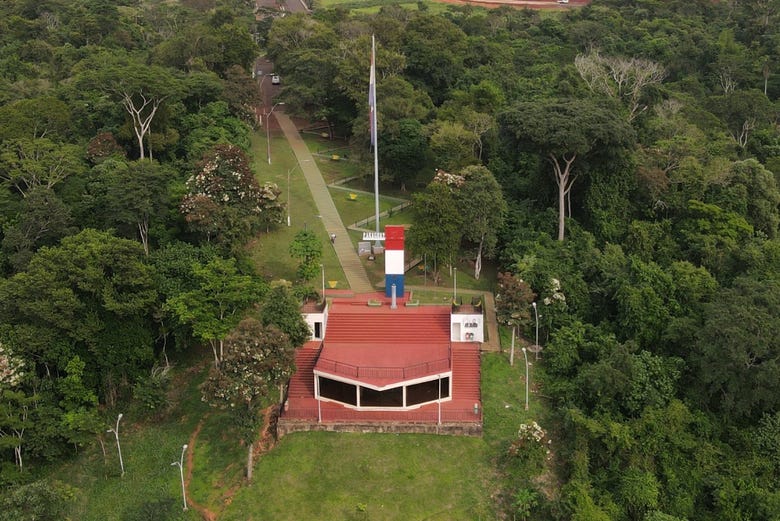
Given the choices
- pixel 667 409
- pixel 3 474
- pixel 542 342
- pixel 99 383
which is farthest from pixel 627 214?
pixel 3 474

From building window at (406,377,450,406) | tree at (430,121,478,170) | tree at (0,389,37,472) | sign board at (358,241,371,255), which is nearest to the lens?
tree at (0,389,37,472)

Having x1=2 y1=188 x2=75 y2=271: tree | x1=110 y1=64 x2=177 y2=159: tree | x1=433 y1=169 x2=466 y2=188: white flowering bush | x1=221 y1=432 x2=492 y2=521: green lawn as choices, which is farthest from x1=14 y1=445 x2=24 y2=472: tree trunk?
x1=433 y1=169 x2=466 y2=188: white flowering bush

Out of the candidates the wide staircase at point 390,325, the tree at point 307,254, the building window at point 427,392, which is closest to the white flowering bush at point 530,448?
the building window at point 427,392

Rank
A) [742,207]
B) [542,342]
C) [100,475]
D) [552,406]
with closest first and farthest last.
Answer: [100,475] < [552,406] < [542,342] < [742,207]

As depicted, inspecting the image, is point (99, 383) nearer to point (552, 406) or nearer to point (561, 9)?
point (552, 406)

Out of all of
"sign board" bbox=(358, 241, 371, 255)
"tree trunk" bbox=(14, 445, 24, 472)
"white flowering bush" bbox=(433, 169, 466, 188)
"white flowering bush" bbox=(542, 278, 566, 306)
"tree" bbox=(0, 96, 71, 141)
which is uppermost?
"tree" bbox=(0, 96, 71, 141)

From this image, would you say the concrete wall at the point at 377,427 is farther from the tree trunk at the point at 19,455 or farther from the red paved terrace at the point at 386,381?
the tree trunk at the point at 19,455

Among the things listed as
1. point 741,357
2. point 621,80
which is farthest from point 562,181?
point 621,80

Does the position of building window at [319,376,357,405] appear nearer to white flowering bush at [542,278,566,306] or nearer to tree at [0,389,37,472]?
white flowering bush at [542,278,566,306]
